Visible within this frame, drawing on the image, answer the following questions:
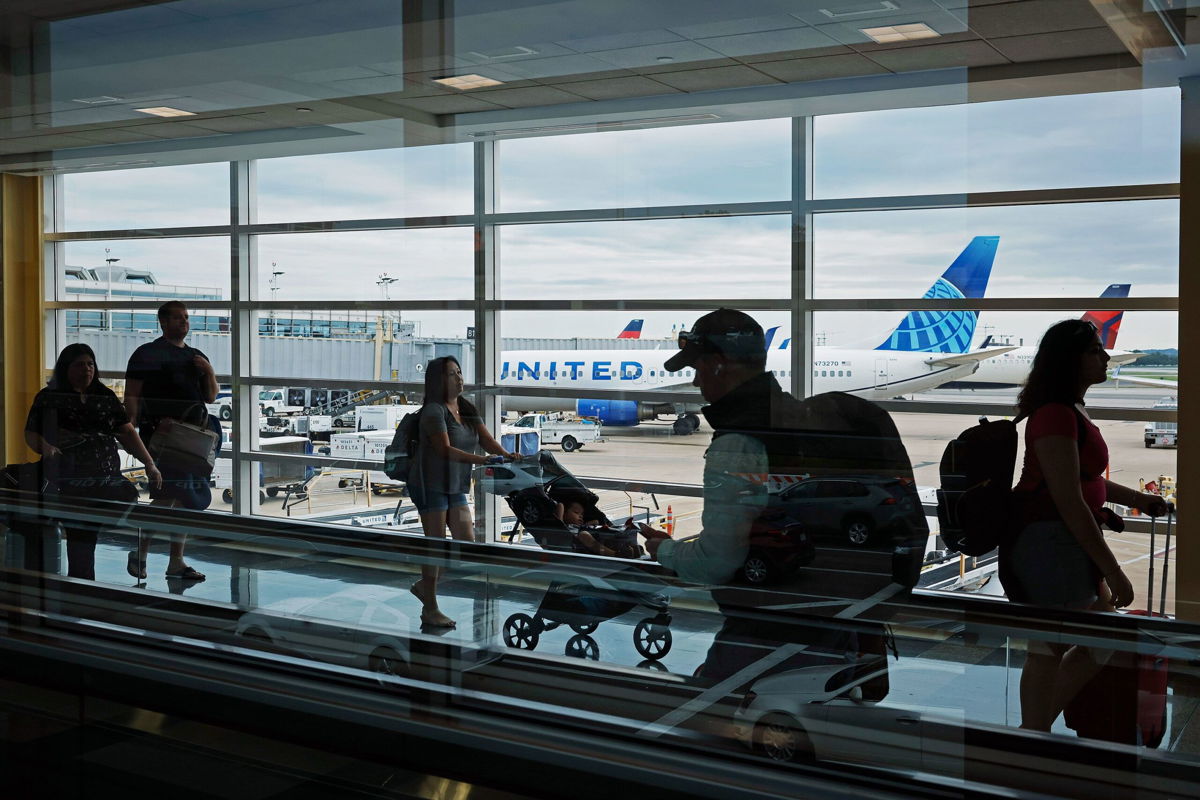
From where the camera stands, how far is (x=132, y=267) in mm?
3791

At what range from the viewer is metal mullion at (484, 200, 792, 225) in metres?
2.47

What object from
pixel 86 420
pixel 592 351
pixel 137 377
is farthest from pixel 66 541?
pixel 592 351

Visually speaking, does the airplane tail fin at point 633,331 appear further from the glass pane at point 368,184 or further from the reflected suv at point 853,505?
the glass pane at point 368,184

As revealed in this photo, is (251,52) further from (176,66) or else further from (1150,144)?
(1150,144)

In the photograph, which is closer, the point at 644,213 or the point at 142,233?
the point at 644,213

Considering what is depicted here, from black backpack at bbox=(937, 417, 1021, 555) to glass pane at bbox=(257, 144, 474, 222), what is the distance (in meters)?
1.58

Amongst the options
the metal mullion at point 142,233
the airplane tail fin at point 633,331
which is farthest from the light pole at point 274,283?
the airplane tail fin at point 633,331

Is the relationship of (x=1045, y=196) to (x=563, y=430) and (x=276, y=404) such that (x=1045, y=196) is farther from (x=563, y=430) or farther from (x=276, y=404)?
(x=276, y=404)

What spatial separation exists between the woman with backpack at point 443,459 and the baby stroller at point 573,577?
4.5 inches

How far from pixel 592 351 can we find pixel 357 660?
4.66 feet

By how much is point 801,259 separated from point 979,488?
66cm

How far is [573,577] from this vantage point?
2811mm

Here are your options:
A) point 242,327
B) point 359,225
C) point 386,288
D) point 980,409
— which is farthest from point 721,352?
point 242,327

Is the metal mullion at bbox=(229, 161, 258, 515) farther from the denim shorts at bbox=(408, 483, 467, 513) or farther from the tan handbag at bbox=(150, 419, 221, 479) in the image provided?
the denim shorts at bbox=(408, 483, 467, 513)
